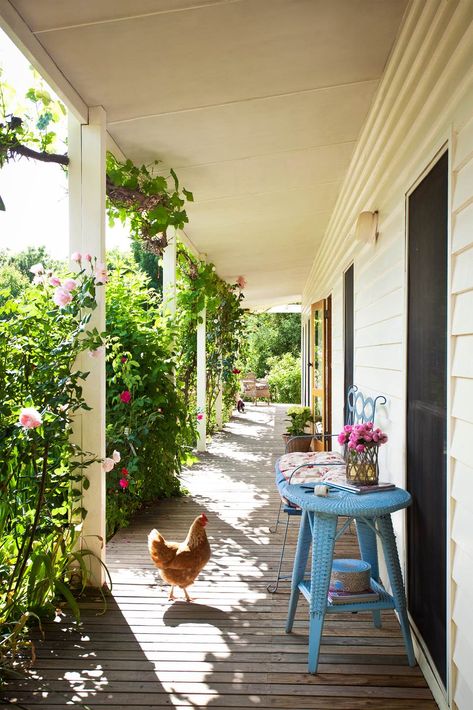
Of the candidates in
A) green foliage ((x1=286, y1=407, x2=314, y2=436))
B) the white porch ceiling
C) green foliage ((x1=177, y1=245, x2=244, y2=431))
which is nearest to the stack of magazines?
the white porch ceiling

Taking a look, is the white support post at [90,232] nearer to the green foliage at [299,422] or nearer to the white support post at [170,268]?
the white support post at [170,268]

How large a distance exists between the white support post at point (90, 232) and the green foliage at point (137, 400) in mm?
1136

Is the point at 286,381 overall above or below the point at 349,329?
below

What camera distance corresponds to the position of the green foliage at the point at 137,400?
4785 millimetres

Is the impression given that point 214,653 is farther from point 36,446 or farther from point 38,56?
point 38,56

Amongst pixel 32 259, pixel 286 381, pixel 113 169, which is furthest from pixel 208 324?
pixel 286 381

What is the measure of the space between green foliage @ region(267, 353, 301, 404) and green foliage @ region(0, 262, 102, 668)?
1486 centimetres

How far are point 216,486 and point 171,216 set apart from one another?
10.1ft

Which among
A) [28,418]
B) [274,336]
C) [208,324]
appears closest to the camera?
[28,418]

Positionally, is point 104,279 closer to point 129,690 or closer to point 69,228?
point 69,228

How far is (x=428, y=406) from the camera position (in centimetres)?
252

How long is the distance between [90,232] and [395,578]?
2.29 metres

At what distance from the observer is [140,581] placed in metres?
3.69

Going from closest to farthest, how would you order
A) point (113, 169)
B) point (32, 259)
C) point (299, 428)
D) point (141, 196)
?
point (113, 169) → point (141, 196) → point (299, 428) → point (32, 259)
